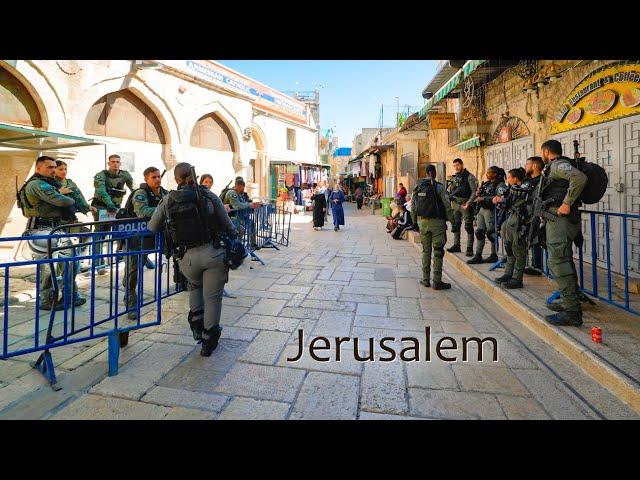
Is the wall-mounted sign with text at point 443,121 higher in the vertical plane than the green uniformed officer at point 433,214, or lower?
higher

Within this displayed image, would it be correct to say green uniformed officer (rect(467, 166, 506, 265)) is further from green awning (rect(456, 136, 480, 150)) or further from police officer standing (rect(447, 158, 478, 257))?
green awning (rect(456, 136, 480, 150))

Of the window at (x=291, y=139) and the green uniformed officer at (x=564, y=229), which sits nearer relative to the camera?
the green uniformed officer at (x=564, y=229)

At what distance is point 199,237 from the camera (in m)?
3.32

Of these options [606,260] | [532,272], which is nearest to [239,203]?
[532,272]

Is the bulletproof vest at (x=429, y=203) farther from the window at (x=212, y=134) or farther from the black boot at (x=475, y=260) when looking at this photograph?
the window at (x=212, y=134)

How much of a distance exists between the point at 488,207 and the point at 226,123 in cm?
1185

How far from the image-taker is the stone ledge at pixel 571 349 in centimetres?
260

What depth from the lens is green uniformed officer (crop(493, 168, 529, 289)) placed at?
489 cm

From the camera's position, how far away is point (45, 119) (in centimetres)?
812

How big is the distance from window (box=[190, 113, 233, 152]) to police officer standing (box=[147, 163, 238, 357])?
11.3 metres

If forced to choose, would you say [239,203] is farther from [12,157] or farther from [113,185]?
[12,157]

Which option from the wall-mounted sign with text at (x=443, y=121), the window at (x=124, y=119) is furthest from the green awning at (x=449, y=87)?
the window at (x=124, y=119)

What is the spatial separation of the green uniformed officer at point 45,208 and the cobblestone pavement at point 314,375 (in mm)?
1371

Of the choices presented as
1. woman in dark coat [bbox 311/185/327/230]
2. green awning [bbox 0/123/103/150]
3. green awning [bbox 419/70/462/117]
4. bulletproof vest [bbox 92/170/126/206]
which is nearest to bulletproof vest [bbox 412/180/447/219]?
→ green awning [bbox 419/70/462/117]
